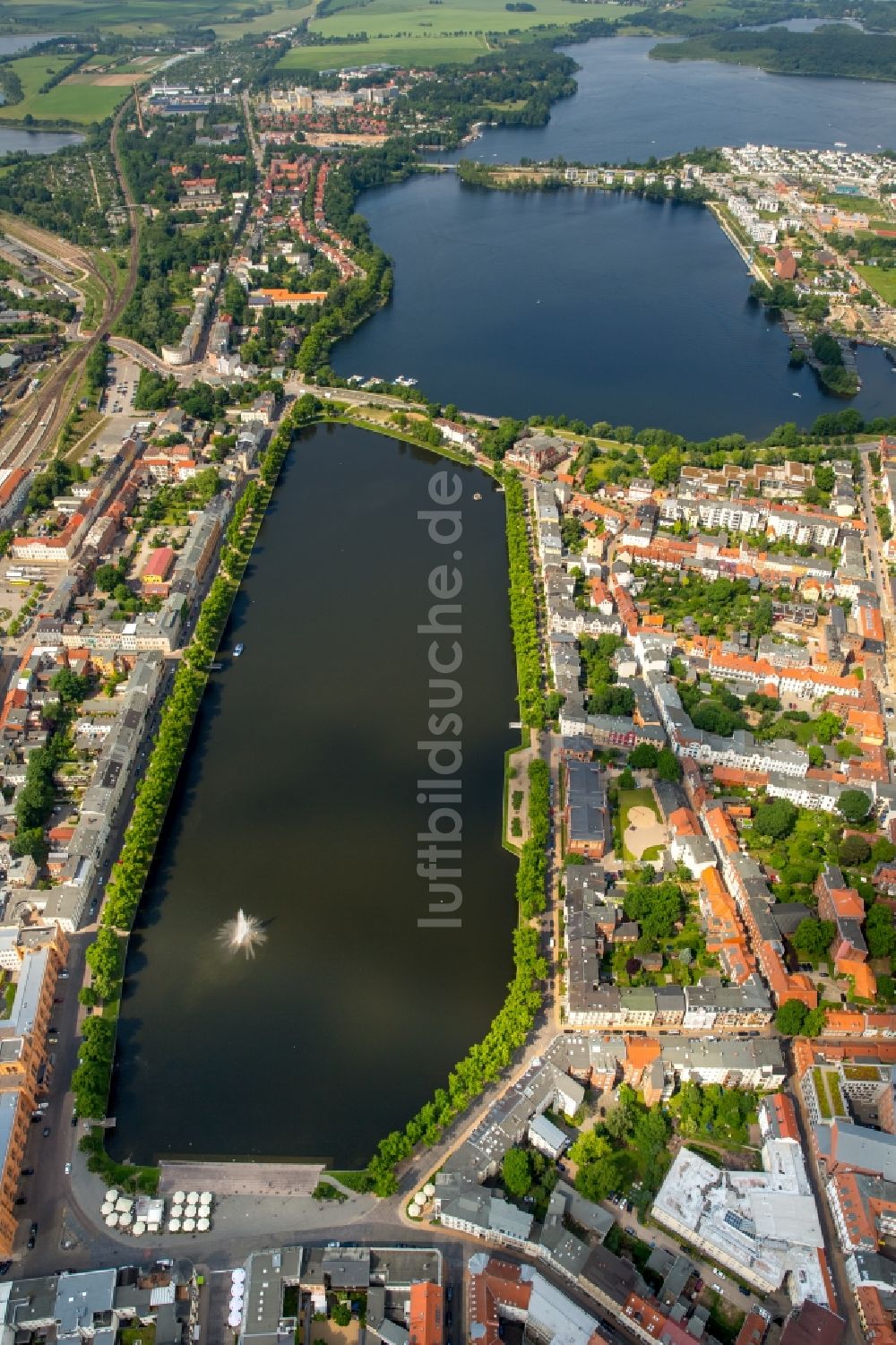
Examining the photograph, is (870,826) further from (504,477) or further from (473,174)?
(473,174)

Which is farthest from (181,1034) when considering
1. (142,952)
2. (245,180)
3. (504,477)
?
(245,180)

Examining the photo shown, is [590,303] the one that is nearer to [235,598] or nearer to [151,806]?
[235,598]

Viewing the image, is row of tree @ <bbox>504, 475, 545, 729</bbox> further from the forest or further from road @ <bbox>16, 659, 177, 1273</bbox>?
the forest

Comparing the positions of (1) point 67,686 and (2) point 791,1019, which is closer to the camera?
(2) point 791,1019

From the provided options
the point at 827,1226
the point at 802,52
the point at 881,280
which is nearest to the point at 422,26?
the point at 802,52

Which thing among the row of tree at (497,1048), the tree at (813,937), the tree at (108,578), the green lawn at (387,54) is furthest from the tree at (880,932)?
the green lawn at (387,54)

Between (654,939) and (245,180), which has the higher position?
(245,180)
